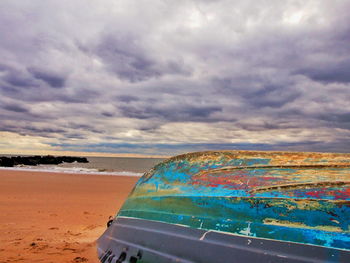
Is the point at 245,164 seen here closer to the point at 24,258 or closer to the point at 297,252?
the point at 297,252

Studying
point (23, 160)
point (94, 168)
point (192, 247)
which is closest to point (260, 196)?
point (192, 247)

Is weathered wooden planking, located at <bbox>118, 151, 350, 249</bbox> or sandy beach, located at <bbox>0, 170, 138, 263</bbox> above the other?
weathered wooden planking, located at <bbox>118, 151, 350, 249</bbox>

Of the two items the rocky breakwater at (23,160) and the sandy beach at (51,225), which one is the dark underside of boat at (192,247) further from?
the rocky breakwater at (23,160)

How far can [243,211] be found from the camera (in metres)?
2.03

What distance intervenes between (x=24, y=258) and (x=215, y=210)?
7.78ft

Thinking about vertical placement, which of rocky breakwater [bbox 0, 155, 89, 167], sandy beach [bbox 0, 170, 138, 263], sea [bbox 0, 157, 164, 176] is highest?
rocky breakwater [bbox 0, 155, 89, 167]

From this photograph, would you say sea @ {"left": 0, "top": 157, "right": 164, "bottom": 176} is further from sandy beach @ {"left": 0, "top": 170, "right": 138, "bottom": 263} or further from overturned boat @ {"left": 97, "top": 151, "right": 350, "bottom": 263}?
overturned boat @ {"left": 97, "top": 151, "right": 350, "bottom": 263}

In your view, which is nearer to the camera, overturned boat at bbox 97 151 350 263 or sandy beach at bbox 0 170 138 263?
overturned boat at bbox 97 151 350 263

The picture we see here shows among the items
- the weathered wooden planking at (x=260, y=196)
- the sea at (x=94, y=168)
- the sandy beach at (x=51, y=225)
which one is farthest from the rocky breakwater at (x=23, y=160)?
the weathered wooden planking at (x=260, y=196)

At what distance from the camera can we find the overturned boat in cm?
178

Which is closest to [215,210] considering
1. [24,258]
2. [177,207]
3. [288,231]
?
[177,207]

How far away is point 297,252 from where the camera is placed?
1.74 metres

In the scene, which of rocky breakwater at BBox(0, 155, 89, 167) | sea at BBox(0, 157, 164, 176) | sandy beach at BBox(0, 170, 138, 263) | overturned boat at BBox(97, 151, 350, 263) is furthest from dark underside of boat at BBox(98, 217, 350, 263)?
rocky breakwater at BBox(0, 155, 89, 167)

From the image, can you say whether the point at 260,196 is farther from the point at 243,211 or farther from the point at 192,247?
the point at 192,247
